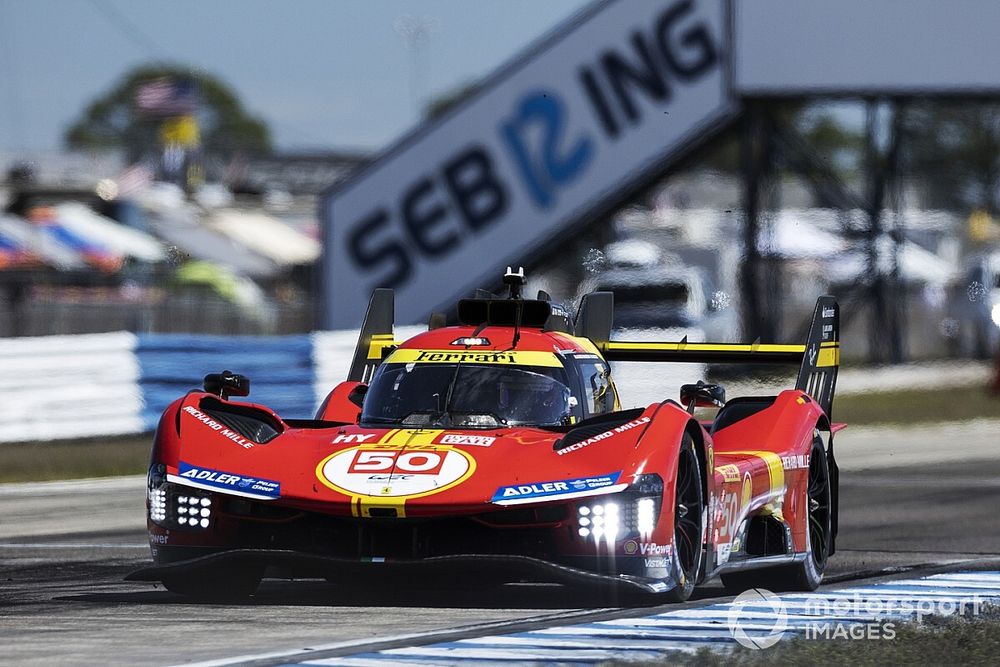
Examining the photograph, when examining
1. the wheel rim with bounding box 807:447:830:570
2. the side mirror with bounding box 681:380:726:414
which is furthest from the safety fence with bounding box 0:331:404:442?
the side mirror with bounding box 681:380:726:414

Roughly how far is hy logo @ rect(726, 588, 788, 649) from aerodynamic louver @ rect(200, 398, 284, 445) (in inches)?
87.1

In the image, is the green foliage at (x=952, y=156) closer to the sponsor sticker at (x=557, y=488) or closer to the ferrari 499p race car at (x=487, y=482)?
the ferrari 499p race car at (x=487, y=482)

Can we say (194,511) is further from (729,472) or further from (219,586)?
(729,472)

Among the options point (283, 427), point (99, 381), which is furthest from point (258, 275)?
point (283, 427)

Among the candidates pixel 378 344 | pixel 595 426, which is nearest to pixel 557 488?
pixel 595 426

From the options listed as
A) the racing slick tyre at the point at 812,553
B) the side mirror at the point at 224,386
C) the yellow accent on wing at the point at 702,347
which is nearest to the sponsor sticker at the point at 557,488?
the racing slick tyre at the point at 812,553

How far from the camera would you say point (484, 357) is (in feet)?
31.7

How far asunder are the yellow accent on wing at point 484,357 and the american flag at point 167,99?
65.2 meters

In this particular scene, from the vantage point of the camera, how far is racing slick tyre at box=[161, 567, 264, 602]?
9.00 metres

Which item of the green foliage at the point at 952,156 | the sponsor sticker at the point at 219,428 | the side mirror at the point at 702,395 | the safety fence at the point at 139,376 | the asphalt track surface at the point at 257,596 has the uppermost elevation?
the green foliage at the point at 952,156

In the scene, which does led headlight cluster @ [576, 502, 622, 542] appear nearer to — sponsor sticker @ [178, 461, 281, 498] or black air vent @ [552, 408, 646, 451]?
black air vent @ [552, 408, 646, 451]

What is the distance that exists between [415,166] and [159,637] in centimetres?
2210

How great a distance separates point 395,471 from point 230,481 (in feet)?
2.35

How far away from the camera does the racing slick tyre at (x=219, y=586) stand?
9.00 meters
